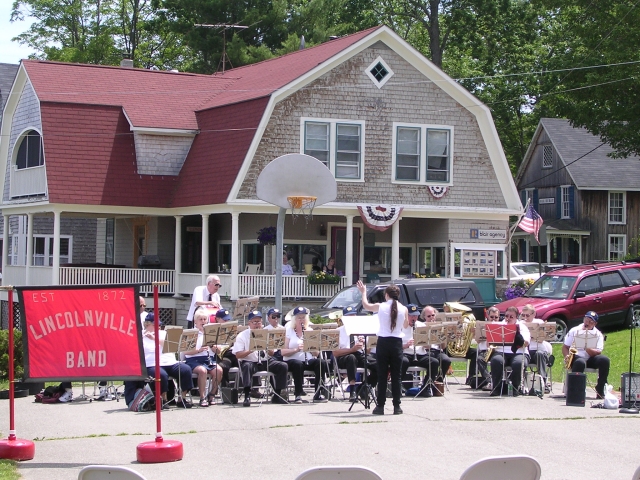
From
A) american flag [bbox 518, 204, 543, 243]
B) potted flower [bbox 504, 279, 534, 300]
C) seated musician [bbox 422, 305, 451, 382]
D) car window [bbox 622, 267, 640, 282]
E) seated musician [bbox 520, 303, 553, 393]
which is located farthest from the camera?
american flag [bbox 518, 204, 543, 243]

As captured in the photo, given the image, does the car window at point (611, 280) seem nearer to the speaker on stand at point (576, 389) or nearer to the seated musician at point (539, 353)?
the seated musician at point (539, 353)

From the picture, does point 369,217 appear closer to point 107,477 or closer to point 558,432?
point 558,432

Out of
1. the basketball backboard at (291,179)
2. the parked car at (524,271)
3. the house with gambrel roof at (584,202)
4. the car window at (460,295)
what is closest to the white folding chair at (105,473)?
the basketball backboard at (291,179)

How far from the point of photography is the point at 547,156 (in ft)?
168

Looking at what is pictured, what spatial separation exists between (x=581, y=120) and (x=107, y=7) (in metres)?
29.4

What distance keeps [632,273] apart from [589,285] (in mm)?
1481

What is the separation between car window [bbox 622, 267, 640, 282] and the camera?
86.1ft

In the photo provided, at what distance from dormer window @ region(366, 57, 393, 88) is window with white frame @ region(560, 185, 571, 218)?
72.6ft

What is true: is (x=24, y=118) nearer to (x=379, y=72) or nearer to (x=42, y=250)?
(x=42, y=250)

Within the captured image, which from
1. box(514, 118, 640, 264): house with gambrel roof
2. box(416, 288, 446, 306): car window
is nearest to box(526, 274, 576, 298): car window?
box(416, 288, 446, 306): car window

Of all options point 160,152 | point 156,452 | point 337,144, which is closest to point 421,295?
point 337,144

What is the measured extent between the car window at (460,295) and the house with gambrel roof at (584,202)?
78.2ft

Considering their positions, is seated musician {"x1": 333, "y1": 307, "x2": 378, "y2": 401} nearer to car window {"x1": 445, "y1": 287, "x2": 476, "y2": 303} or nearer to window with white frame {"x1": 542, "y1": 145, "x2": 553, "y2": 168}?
car window {"x1": 445, "y1": 287, "x2": 476, "y2": 303}

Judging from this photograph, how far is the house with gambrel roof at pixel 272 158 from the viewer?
29.0 metres
